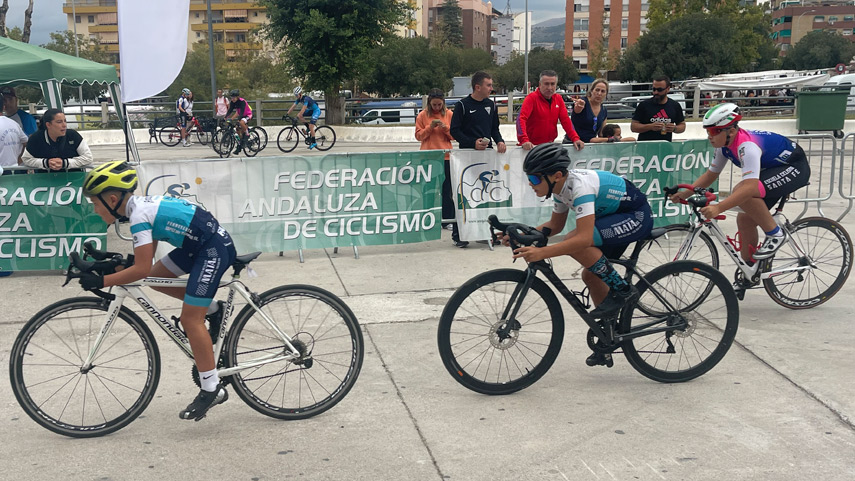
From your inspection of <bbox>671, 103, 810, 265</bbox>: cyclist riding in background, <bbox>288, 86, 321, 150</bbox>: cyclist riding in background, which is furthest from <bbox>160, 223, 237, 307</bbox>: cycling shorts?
<bbox>288, 86, 321, 150</bbox>: cyclist riding in background

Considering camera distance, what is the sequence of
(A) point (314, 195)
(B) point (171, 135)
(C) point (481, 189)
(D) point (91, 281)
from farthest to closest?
Result: (B) point (171, 135) → (C) point (481, 189) → (A) point (314, 195) → (D) point (91, 281)

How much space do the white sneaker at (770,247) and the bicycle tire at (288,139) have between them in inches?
693

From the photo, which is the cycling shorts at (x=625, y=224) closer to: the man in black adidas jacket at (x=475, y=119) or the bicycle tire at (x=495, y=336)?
the bicycle tire at (x=495, y=336)

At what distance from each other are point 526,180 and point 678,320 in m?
4.43

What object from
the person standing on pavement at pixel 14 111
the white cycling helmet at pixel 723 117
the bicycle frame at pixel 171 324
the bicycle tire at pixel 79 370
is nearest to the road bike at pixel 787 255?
the white cycling helmet at pixel 723 117

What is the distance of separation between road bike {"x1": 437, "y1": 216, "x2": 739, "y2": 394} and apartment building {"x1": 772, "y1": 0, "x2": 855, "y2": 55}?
176929 mm

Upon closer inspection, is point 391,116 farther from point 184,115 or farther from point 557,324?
point 557,324

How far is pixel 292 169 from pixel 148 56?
220 cm

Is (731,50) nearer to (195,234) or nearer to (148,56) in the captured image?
(148,56)

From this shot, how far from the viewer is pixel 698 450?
4.21 metres

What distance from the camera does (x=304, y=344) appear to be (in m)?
4.68

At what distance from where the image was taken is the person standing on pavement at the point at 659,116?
9656 mm

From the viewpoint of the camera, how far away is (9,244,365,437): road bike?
436 centimetres

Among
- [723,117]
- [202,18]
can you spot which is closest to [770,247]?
[723,117]
